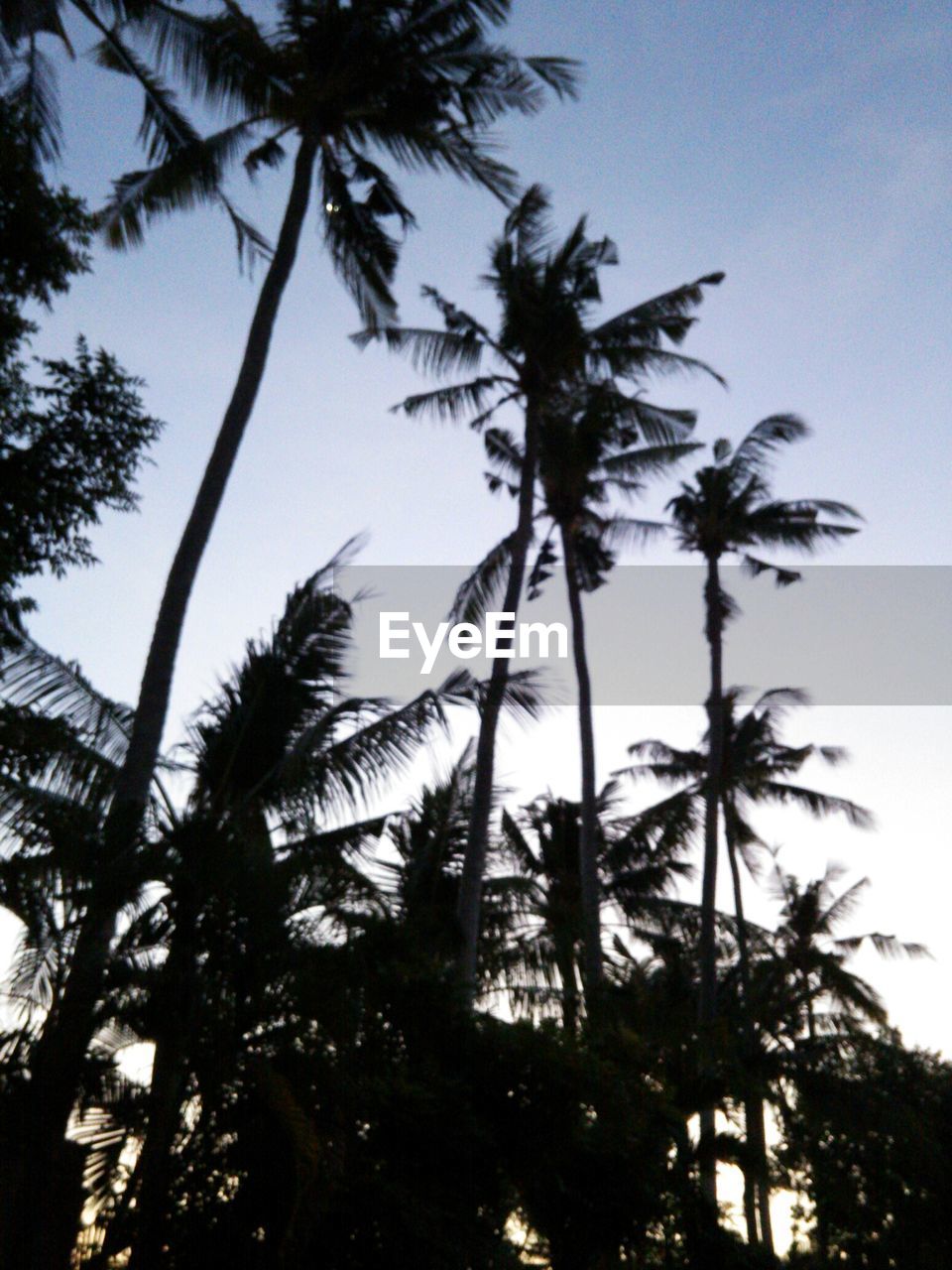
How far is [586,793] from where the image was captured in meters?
21.1

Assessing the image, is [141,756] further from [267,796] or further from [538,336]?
[538,336]

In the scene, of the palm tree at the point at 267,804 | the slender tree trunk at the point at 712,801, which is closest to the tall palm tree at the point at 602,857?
the slender tree trunk at the point at 712,801

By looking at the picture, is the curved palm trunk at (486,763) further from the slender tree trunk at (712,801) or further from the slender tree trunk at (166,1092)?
the slender tree trunk at (712,801)

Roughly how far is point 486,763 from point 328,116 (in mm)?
8381

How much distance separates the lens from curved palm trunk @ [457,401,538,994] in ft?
50.0

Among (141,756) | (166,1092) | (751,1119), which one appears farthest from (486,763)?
(751,1119)

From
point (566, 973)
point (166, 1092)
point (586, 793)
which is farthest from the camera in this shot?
point (586, 793)

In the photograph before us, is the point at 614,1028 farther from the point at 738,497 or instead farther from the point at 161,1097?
the point at 738,497

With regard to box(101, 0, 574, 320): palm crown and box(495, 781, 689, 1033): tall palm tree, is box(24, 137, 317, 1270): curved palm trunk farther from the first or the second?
box(495, 781, 689, 1033): tall palm tree

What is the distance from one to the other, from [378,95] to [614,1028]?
35.8ft

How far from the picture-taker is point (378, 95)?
14328mm

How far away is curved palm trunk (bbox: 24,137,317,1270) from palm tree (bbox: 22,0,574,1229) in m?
0.02

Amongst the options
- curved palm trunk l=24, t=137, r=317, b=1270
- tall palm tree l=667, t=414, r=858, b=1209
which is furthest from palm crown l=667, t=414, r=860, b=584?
curved palm trunk l=24, t=137, r=317, b=1270

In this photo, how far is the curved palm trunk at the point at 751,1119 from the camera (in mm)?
14227
